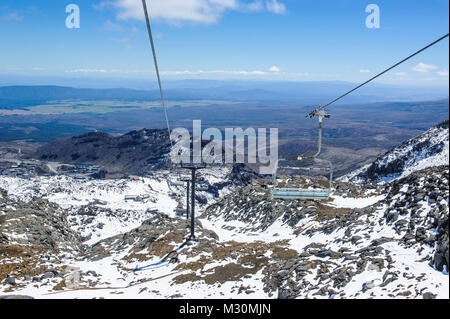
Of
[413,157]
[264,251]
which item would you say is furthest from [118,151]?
[264,251]

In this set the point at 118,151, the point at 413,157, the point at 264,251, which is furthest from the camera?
the point at 118,151

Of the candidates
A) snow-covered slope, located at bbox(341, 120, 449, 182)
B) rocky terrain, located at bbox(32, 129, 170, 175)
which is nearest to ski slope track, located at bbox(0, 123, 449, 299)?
snow-covered slope, located at bbox(341, 120, 449, 182)

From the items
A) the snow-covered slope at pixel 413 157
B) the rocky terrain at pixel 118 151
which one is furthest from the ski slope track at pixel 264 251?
the rocky terrain at pixel 118 151

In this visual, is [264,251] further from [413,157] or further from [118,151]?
[118,151]

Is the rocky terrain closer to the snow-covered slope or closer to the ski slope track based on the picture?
the snow-covered slope
